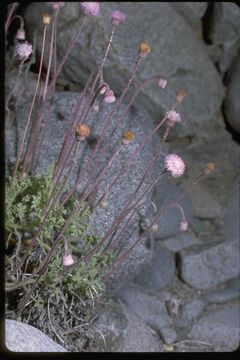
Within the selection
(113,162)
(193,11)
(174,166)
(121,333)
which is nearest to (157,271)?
(121,333)

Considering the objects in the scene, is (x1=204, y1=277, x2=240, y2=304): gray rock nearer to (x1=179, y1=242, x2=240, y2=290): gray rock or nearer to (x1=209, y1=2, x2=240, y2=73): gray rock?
(x1=179, y1=242, x2=240, y2=290): gray rock

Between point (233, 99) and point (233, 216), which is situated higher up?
point (233, 99)

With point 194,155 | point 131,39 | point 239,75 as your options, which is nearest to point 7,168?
point 131,39

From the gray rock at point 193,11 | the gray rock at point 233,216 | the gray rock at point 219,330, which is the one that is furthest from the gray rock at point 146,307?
the gray rock at point 193,11

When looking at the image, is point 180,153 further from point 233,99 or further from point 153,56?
point 153,56

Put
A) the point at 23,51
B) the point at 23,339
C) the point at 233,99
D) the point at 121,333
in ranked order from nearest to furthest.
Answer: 1. the point at 23,339
2. the point at 23,51
3. the point at 121,333
4. the point at 233,99
